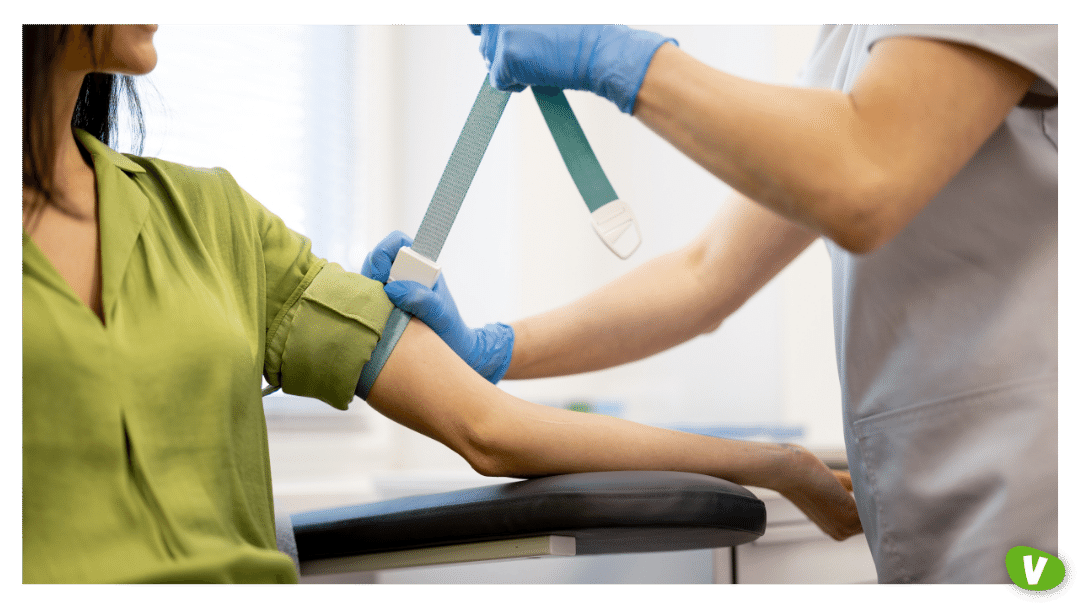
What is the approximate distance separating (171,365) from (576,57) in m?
0.53

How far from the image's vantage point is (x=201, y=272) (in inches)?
31.1

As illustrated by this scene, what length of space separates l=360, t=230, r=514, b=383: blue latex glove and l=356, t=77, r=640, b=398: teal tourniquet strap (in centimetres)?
2

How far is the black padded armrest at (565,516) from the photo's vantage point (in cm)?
71

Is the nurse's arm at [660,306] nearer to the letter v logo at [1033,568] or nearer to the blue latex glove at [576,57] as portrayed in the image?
the blue latex glove at [576,57]

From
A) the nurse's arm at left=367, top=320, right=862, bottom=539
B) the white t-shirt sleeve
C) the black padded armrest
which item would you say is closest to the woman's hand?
the nurse's arm at left=367, top=320, right=862, bottom=539

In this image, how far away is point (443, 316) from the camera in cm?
95

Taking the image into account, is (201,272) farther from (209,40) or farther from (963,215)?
(963,215)

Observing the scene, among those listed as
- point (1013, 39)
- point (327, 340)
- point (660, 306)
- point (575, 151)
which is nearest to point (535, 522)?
point (327, 340)

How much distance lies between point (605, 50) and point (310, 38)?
29.5 inches

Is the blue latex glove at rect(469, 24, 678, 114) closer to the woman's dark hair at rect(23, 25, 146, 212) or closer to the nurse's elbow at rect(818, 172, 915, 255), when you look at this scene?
the nurse's elbow at rect(818, 172, 915, 255)

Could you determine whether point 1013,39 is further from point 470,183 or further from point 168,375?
point 168,375

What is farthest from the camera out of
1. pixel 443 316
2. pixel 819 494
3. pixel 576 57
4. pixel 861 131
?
pixel 819 494

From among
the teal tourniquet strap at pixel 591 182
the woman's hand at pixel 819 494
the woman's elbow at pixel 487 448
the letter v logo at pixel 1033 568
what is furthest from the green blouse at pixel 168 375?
the letter v logo at pixel 1033 568

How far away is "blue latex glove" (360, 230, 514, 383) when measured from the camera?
0.91m
